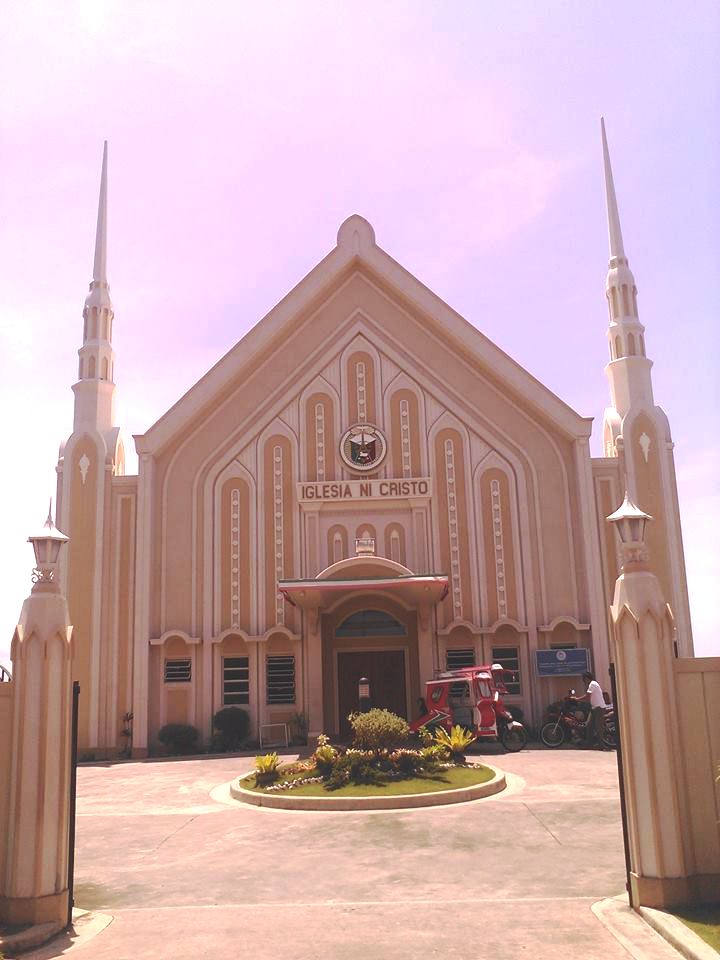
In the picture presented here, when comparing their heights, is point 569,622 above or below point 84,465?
below

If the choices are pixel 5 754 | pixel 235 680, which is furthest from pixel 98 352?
pixel 5 754

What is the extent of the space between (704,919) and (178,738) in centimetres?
1882

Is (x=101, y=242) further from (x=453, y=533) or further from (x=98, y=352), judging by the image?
(x=453, y=533)

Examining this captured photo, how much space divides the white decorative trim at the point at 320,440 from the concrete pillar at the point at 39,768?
17.7m

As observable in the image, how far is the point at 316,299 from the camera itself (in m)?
27.9

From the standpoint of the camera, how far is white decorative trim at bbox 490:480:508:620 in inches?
997

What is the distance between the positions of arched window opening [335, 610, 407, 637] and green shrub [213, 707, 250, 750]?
3809mm

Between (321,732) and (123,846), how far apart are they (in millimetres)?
11875

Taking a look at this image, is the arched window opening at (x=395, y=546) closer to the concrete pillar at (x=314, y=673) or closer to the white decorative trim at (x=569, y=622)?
the concrete pillar at (x=314, y=673)

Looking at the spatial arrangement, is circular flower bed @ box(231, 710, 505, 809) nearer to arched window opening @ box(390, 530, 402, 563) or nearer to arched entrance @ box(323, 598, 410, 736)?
arched entrance @ box(323, 598, 410, 736)

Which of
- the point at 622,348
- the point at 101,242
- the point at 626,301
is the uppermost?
the point at 101,242

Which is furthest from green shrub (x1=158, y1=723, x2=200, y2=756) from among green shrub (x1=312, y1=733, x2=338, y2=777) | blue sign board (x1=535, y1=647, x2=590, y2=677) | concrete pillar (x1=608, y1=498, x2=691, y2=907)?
concrete pillar (x1=608, y1=498, x2=691, y2=907)

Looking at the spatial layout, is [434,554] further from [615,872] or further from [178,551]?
[615,872]

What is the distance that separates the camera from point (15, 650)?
880 centimetres
